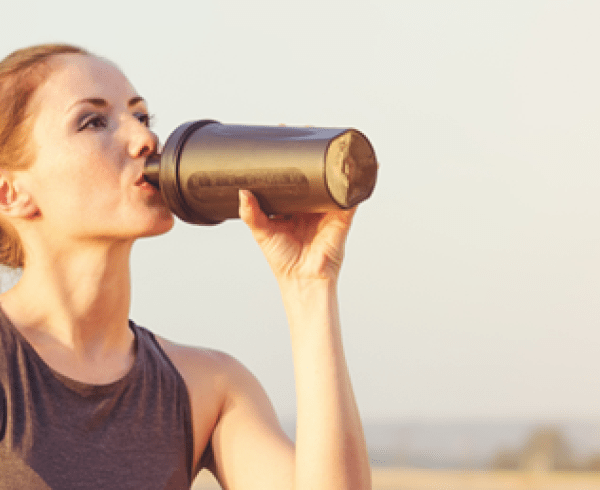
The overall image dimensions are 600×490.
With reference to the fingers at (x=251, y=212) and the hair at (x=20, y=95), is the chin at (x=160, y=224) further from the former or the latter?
the hair at (x=20, y=95)

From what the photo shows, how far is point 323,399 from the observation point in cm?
195

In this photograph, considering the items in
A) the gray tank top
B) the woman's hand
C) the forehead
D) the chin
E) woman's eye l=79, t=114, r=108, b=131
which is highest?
the forehead

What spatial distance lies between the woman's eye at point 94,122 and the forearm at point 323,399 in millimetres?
612

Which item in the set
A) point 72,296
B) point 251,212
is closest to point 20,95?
point 72,296

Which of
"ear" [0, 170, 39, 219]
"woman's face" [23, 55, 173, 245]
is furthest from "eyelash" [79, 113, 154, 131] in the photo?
"ear" [0, 170, 39, 219]

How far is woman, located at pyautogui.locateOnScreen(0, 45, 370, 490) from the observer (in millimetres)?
1945

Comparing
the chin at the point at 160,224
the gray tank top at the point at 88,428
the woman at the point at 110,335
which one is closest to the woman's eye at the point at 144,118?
the woman at the point at 110,335

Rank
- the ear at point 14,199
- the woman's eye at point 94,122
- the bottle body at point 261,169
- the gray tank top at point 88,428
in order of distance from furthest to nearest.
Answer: the ear at point 14,199
the woman's eye at point 94,122
the gray tank top at point 88,428
the bottle body at point 261,169

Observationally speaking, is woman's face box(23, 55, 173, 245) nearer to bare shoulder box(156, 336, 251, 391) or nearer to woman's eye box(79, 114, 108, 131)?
woman's eye box(79, 114, 108, 131)

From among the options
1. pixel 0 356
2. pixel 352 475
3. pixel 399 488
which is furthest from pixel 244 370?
pixel 399 488

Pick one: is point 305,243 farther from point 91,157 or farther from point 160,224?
point 91,157

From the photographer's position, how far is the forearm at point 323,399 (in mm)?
1926

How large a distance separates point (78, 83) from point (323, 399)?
1.00 m

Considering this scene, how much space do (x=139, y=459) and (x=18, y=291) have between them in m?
0.56
